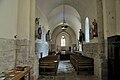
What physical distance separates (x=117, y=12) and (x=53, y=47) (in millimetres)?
19816

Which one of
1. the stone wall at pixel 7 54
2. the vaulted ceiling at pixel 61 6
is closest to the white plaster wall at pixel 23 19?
the stone wall at pixel 7 54

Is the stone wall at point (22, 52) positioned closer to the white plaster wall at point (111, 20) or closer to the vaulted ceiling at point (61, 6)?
the white plaster wall at point (111, 20)

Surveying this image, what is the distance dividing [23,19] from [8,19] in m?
1.11

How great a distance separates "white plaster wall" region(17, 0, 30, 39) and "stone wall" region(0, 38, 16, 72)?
50 centimetres

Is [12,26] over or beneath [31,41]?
over

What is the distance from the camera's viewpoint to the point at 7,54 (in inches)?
170

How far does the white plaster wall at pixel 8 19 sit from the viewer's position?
13.0 feet

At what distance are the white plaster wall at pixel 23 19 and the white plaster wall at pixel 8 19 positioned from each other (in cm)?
30

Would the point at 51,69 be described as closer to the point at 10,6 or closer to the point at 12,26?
the point at 12,26

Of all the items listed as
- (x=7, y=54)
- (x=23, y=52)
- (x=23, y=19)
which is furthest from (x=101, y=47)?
(x=7, y=54)

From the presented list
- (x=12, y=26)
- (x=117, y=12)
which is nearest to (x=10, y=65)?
(x=12, y=26)

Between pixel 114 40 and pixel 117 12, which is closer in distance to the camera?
pixel 114 40

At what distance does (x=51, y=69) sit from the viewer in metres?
7.75

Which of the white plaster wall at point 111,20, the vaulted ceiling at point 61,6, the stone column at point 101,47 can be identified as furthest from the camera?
the vaulted ceiling at point 61,6
